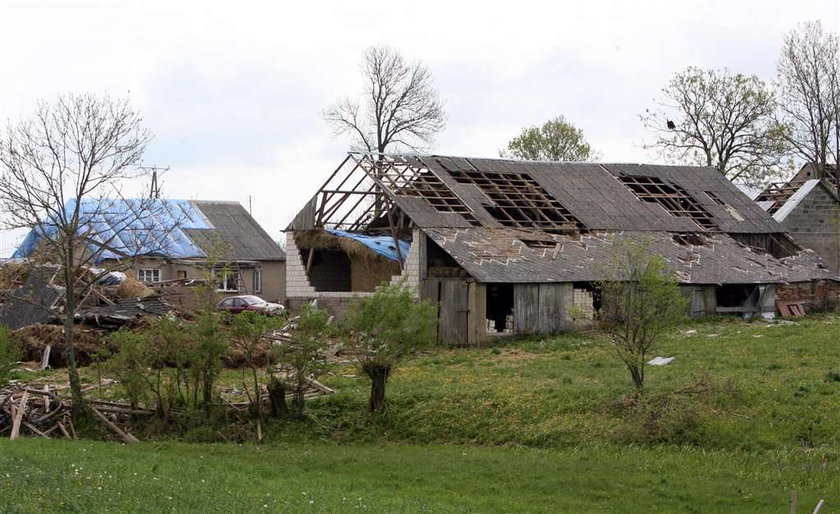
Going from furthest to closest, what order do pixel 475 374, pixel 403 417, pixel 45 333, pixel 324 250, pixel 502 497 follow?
1. pixel 324 250
2. pixel 45 333
3. pixel 475 374
4. pixel 403 417
5. pixel 502 497

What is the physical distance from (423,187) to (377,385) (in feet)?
63.3

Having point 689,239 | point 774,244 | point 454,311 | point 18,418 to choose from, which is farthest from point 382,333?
point 774,244

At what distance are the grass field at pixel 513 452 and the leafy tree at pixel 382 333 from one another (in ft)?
2.62

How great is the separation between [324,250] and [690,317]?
1456 cm

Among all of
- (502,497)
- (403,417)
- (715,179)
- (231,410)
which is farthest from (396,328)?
(715,179)

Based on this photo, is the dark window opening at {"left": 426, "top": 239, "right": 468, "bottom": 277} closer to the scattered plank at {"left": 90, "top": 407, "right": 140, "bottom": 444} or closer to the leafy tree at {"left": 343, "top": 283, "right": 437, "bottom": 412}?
the leafy tree at {"left": 343, "top": 283, "right": 437, "bottom": 412}

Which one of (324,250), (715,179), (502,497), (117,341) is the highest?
(715,179)

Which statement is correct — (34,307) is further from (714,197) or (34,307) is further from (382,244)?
(714,197)

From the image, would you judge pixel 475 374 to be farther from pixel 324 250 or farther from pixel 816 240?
pixel 816 240

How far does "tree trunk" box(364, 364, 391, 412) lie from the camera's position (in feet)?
78.0

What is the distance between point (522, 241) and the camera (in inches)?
1586

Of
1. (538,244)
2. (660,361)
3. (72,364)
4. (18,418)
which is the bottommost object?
(18,418)

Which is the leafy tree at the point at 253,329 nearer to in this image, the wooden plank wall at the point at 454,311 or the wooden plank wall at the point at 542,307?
the wooden plank wall at the point at 454,311

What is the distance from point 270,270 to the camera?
56.6m
